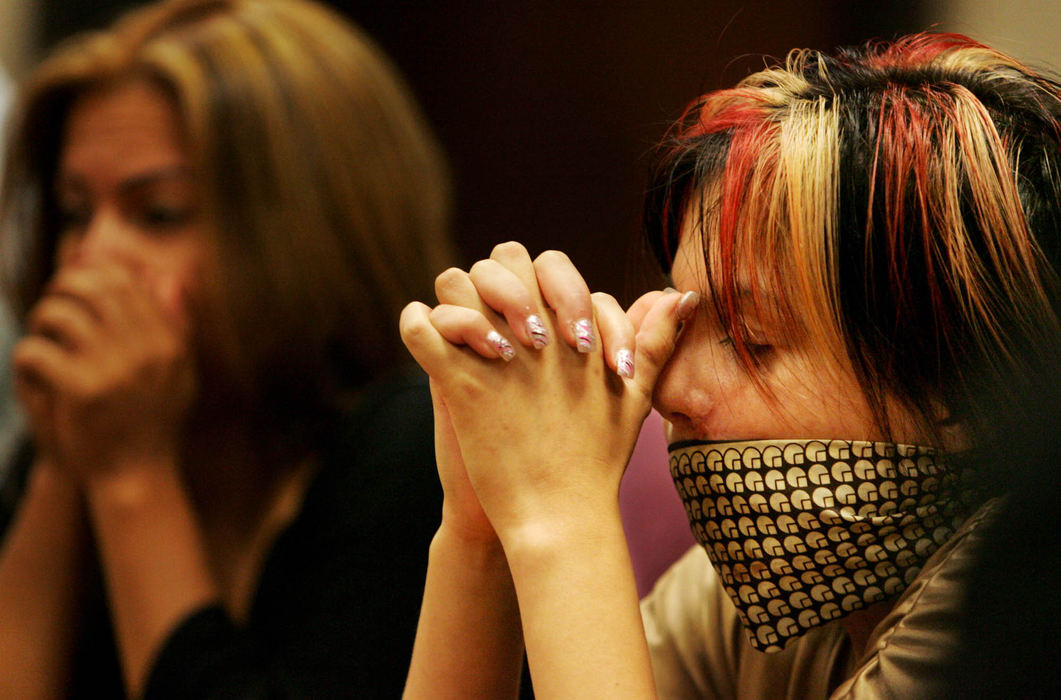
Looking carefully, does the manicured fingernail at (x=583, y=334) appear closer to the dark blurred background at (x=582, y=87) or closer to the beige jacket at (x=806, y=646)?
the dark blurred background at (x=582, y=87)

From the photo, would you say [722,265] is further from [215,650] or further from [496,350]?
[215,650]

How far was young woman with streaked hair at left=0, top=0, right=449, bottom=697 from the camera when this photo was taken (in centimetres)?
102

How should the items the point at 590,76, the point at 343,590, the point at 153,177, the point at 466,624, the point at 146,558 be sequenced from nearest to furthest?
the point at 466,624 → the point at 590,76 → the point at 343,590 → the point at 146,558 → the point at 153,177

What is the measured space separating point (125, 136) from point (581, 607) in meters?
0.81

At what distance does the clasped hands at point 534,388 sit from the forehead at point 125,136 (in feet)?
2.08

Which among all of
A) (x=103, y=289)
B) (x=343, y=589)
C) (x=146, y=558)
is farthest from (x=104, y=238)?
(x=343, y=589)

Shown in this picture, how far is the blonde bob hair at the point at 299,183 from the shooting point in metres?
1.07

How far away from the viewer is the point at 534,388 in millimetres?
548

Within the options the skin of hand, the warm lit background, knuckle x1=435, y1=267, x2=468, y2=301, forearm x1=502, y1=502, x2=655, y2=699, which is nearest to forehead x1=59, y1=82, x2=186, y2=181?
the skin of hand

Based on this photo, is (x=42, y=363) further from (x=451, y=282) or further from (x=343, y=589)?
(x=451, y=282)

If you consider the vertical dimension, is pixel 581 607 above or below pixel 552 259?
below

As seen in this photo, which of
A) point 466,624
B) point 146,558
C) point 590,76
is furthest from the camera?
point 146,558

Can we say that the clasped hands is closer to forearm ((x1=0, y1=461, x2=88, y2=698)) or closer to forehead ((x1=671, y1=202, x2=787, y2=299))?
forehead ((x1=671, y1=202, x2=787, y2=299))

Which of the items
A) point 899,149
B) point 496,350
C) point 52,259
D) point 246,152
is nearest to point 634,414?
point 496,350
